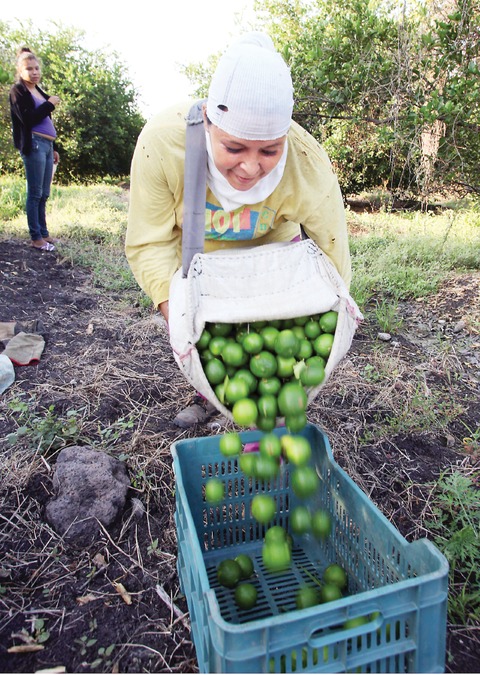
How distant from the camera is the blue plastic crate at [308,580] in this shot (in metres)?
1.32

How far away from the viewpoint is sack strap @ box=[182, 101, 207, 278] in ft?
6.84

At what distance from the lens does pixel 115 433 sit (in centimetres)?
290

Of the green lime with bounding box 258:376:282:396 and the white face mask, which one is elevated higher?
the white face mask

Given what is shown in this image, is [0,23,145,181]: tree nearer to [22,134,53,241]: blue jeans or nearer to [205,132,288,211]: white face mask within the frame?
[22,134,53,241]: blue jeans

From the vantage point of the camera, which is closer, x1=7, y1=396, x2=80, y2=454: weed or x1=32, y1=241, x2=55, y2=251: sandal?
x1=7, y1=396, x2=80, y2=454: weed

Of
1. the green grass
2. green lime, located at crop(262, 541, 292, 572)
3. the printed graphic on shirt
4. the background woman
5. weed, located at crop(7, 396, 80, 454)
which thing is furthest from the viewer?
the background woman

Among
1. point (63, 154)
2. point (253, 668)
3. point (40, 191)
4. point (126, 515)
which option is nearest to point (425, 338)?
point (126, 515)

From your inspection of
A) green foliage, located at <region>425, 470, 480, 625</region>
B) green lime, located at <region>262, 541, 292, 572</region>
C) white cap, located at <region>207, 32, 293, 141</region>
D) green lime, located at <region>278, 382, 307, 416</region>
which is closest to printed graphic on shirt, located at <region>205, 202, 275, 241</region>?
white cap, located at <region>207, 32, 293, 141</region>

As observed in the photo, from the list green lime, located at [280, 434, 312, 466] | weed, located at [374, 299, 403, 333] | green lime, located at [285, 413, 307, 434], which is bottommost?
weed, located at [374, 299, 403, 333]

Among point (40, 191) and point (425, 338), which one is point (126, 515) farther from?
point (40, 191)

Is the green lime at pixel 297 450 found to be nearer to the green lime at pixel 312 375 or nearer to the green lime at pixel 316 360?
the green lime at pixel 312 375

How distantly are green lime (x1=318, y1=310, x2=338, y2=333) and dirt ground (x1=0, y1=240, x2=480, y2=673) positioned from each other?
0.99 meters

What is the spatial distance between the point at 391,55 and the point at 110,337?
3718 millimetres

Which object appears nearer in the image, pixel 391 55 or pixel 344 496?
pixel 344 496
